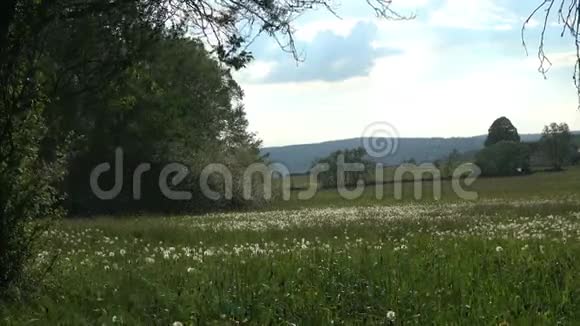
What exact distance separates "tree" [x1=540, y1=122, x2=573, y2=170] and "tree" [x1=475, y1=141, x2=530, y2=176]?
5.90 metres

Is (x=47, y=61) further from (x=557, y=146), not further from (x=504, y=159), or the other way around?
(x=557, y=146)

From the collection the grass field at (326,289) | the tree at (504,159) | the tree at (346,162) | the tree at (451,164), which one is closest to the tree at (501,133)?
the tree at (451,164)

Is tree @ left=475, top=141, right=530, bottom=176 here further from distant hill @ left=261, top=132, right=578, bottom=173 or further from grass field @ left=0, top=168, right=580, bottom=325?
grass field @ left=0, top=168, right=580, bottom=325

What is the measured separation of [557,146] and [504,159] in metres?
17.2

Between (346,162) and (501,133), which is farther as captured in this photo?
(501,133)

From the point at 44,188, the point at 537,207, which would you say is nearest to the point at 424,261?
the point at 44,188

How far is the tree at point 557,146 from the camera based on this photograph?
93.8 m

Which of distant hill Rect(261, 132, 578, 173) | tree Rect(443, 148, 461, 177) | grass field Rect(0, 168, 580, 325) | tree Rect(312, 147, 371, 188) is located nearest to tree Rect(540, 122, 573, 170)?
distant hill Rect(261, 132, 578, 173)

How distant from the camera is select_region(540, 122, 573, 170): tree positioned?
9375 centimetres

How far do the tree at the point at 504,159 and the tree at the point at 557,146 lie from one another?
590cm

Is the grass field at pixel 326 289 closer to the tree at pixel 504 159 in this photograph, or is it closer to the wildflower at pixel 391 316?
the wildflower at pixel 391 316

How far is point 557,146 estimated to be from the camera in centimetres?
9625

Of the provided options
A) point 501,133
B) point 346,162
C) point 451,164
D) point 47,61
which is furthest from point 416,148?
point 47,61

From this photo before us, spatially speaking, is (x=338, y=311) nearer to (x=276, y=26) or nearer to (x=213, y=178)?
(x=276, y=26)
